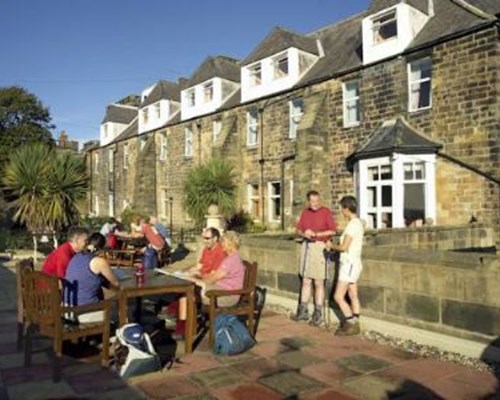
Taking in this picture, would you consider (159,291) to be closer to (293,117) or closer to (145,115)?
(293,117)

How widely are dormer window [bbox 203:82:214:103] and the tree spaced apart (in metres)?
13.8

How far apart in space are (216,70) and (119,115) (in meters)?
16.1

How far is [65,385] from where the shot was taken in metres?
4.62

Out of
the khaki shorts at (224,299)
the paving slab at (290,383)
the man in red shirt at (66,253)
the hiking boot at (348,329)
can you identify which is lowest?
the paving slab at (290,383)

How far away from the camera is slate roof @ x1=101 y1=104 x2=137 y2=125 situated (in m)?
40.9

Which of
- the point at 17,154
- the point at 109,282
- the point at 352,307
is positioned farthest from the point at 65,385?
the point at 17,154

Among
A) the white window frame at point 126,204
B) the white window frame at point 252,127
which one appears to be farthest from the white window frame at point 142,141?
the white window frame at point 252,127

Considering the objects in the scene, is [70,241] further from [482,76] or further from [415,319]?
[482,76]

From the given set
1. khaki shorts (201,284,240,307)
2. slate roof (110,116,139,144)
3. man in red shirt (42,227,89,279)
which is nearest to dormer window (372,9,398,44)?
khaki shorts (201,284,240,307)

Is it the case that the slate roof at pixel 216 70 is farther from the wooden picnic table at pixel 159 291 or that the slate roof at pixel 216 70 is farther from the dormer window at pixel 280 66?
the wooden picnic table at pixel 159 291

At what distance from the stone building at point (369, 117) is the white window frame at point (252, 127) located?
0.15 ft

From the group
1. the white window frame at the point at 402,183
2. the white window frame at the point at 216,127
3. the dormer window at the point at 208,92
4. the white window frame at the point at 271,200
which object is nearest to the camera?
the white window frame at the point at 402,183

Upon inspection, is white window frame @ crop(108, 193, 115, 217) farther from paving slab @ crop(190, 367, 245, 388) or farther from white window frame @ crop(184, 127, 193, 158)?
paving slab @ crop(190, 367, 245, 388)

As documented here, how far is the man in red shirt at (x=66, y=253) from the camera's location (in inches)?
225
